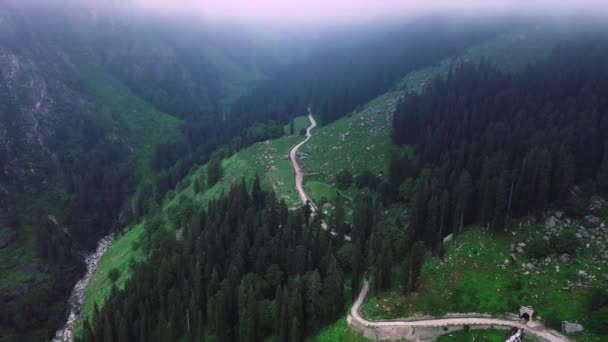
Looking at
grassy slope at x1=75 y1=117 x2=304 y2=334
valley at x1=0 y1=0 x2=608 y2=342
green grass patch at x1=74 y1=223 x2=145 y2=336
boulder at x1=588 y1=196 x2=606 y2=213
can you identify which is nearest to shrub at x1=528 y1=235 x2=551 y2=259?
valley at x1=0 y1=0 x2=608 y2=342

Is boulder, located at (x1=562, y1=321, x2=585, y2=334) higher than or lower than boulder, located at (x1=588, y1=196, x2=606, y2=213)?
lower

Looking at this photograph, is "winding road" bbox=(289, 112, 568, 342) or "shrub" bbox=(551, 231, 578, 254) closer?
"winding road" bbox=(289, 112, 568, 342)

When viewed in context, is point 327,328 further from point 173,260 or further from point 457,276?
point 173,260

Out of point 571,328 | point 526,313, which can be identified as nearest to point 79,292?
point 526,313

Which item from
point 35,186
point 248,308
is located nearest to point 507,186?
point 248,308

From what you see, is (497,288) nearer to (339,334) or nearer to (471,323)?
(471,323)

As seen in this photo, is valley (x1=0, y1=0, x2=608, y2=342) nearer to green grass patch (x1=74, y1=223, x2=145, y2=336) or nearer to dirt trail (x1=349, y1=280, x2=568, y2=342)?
dirt trail (x1=349, y1=280, x2=568, y2=342)
